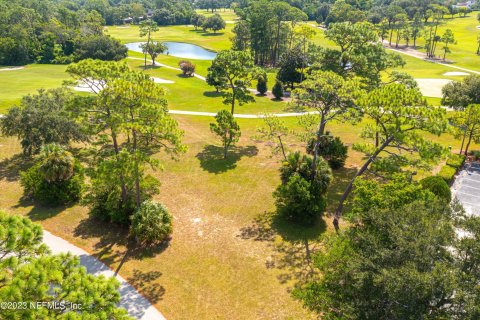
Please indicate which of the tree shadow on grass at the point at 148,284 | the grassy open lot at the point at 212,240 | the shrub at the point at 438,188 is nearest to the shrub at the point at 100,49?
the grassy open lot at the point at 212,240

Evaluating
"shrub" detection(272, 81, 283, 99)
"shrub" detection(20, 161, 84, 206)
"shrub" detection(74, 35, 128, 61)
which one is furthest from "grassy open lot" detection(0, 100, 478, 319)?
"shrub" detection(74, 35, 128, 61)

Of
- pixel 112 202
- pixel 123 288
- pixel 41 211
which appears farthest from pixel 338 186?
pixel 41 211

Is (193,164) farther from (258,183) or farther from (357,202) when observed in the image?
(357,202)

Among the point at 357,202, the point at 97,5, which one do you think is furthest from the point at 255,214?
the point at 97,5

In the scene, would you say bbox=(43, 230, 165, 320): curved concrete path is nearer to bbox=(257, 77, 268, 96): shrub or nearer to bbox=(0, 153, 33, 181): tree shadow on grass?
bbox=(0, 153, 33, 181): tree shadow on grass

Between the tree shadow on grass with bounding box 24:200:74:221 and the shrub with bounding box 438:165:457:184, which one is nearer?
the tree shadow on grass with bounding box 24:200:74:221

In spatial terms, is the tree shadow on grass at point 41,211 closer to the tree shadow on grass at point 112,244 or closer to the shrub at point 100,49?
the tree shadow on grass at point 112,244
